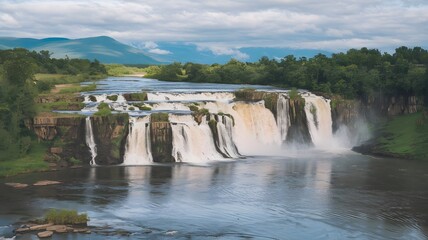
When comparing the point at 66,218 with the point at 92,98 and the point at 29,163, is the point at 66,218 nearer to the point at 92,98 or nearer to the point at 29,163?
the point at 29,163

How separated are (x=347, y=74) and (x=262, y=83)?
16.0 m

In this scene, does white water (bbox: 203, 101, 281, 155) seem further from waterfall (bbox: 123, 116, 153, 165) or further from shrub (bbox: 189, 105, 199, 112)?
waterfall (bbox: 123, 116, 153, 165)

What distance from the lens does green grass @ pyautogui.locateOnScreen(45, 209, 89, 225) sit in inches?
1073

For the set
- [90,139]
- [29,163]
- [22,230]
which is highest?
[90,139]

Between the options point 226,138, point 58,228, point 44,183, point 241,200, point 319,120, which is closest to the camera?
point 58,228

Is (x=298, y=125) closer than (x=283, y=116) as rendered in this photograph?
No

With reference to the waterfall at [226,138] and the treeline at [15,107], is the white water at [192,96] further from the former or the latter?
the treeline at [15,107]

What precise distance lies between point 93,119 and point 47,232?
1907cm

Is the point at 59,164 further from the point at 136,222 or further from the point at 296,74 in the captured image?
the point at 296,74

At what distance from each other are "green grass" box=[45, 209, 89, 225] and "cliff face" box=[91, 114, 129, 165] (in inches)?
622

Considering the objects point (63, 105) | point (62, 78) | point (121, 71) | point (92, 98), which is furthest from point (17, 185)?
point (121, 71)

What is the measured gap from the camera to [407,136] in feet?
180

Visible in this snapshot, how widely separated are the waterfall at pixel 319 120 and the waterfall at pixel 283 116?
2409 mm

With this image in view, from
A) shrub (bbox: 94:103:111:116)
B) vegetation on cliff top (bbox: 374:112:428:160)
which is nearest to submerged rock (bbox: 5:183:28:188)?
shrub (bbox: 94:103:111:116)
